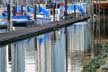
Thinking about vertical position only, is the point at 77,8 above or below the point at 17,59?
above

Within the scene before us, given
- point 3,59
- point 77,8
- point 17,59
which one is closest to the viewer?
point 17,59

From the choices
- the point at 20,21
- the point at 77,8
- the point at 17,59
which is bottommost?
the point at 20,21

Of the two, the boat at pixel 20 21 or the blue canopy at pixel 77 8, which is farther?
the blue canopy at pixel 77 8

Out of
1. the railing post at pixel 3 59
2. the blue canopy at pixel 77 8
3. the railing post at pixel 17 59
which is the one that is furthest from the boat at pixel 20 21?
the railing post at pixel 3 59

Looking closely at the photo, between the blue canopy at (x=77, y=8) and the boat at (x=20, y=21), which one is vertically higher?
the blue canopy at (x=77, y=8)

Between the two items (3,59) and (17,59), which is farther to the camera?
(3,59)

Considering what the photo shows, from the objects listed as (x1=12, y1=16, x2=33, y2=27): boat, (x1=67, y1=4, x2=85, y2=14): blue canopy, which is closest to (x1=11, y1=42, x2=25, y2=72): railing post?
(x1=12, y1=16, x2=33, y2=27): boat

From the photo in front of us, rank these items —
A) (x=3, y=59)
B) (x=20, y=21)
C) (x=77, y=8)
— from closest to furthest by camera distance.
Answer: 1. (x=3, y=59)
2. (x=20, y=21)
3. (x=77, y=8)

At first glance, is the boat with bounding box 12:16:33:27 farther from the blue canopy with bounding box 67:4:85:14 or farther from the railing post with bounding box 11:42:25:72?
the railing post with bounding box 11:42:25:72

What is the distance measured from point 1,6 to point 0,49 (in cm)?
2524

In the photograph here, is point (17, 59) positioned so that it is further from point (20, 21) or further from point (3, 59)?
point (20, 21)

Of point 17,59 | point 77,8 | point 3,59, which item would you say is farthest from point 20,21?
point 17,59

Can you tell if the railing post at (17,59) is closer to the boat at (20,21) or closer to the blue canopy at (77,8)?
the boat at (20,21)

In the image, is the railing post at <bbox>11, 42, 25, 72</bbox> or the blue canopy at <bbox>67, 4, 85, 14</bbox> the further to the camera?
the blue canopy at <bbox>67, 4, 85, 14</bbox>
